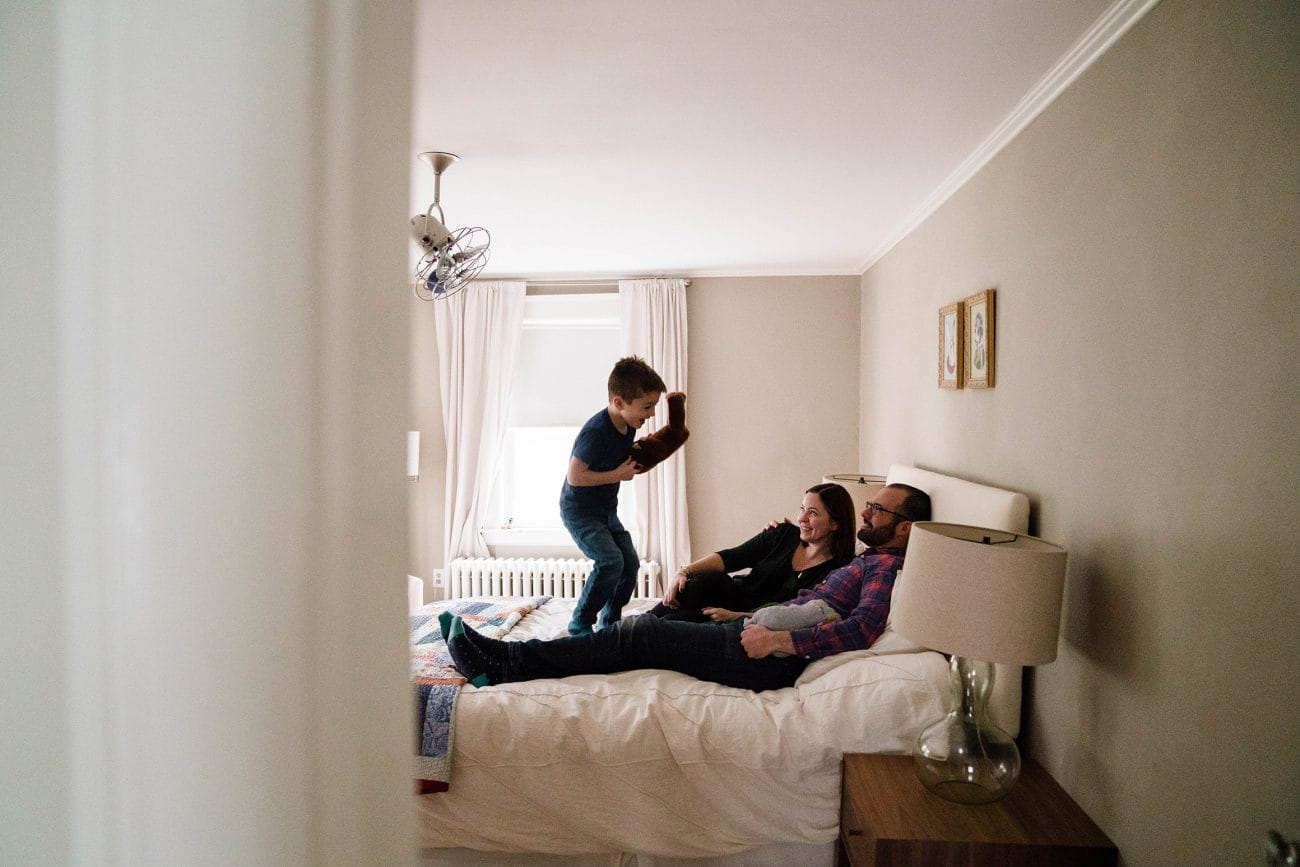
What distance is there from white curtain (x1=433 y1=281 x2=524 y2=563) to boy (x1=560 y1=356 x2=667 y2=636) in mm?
2088

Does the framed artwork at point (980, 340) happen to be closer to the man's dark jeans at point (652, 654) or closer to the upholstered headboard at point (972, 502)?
the upholstered headboard at point (972, 502)

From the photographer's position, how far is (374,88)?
38 cm

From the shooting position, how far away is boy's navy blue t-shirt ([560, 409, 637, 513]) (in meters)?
3.29

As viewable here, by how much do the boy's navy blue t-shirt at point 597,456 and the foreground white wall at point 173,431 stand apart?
2.92m

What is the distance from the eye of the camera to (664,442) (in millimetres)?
3670

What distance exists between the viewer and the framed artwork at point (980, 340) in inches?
100

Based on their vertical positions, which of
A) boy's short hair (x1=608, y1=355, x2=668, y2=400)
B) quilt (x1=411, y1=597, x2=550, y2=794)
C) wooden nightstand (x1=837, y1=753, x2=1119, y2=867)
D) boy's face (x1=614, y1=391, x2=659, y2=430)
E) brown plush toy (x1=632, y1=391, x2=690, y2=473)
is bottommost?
wooden nightstand (x1=837, y1=753, x2=1119, y2=867)

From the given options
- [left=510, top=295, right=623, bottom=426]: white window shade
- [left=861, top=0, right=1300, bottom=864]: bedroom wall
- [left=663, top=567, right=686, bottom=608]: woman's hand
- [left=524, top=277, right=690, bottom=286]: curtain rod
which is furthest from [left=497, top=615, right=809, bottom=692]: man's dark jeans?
[left=524, top=277, right=690, bottom=286]: curtain rod

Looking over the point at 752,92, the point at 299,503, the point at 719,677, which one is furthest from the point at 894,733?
the point at 299,503

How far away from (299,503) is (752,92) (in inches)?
86.0

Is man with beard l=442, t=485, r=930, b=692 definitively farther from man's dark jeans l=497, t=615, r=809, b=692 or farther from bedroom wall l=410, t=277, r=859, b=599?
bedroom wall l=410, t=277, r=859, b=599

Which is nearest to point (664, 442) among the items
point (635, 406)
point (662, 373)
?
point (635, 406)

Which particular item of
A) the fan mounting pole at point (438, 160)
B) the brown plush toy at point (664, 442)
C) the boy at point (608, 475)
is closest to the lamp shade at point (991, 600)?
the boy at point (608, 475)

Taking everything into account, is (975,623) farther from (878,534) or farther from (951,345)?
(951,345)
